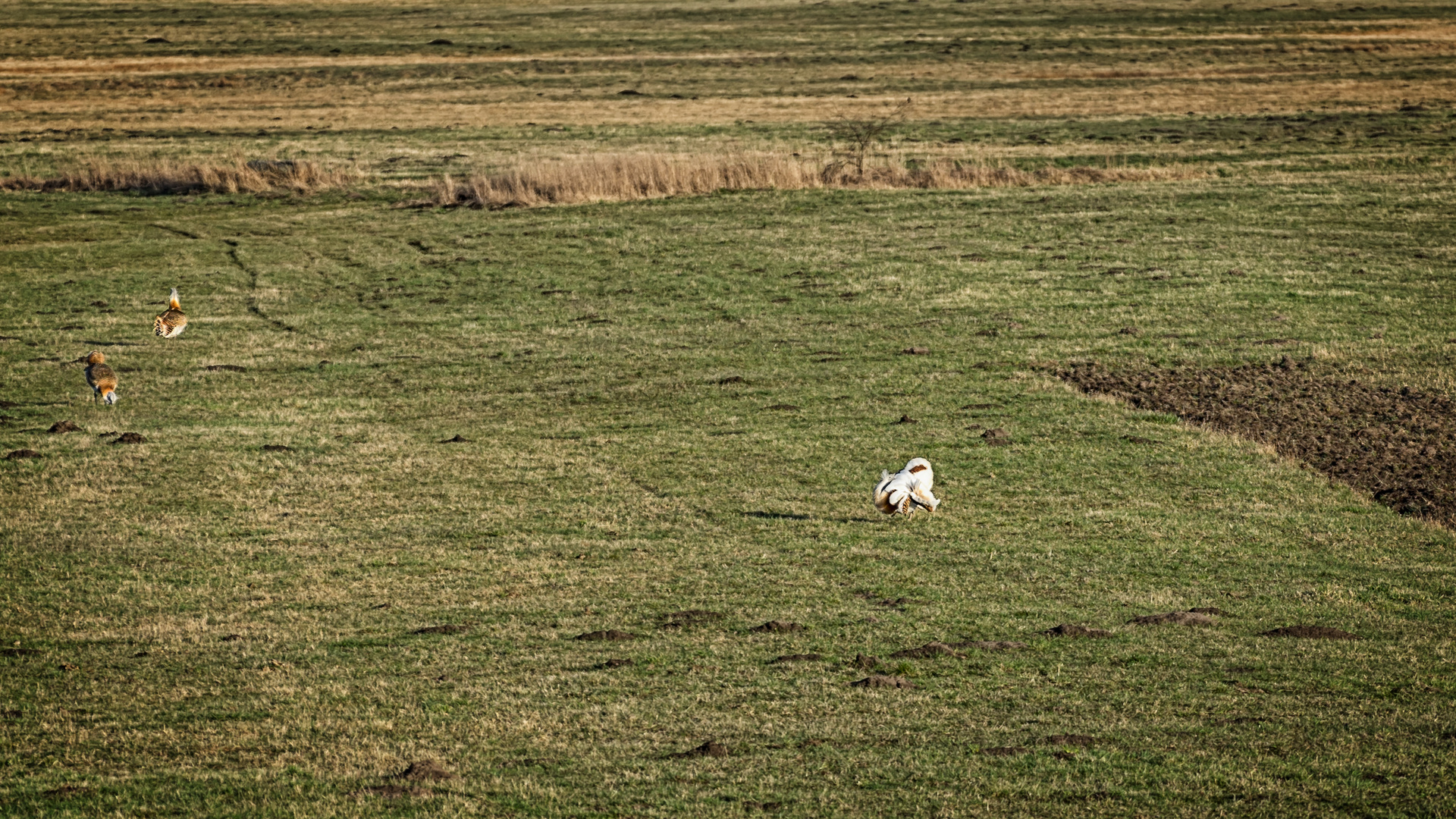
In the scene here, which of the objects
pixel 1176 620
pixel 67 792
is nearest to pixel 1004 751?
pixel 1176 620

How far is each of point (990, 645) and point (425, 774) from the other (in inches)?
246

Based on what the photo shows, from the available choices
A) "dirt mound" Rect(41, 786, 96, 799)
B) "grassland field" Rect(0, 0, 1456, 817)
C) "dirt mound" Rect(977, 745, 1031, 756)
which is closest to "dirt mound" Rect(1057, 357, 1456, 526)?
"grassland field" Rect(0, 0, 1456, 817)

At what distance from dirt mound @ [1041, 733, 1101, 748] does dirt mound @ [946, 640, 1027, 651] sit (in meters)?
2.48

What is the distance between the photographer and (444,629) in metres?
16.2

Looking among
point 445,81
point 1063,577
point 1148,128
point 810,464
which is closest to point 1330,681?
point 1063,577

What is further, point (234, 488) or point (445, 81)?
point (445, 81)

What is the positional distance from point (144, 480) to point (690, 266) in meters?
19.7

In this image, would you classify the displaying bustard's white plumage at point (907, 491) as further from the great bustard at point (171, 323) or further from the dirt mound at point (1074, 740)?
the great bustard at point (171, 323)

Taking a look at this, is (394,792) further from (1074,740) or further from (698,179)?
(698,179)

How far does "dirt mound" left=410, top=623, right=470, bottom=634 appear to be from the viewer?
1614 centimetres

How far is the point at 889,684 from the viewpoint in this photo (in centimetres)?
1417

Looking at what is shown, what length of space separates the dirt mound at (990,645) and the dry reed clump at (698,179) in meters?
36.3

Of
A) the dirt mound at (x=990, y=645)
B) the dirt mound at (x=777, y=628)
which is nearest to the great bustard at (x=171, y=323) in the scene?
the dirt mound at (x=777, y=628)

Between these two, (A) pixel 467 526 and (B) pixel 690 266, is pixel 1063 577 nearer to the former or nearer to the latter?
(A) pixel 467 526
